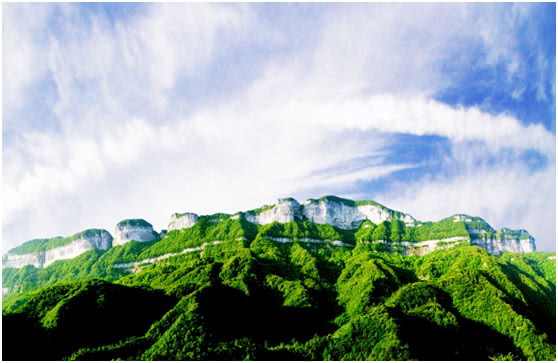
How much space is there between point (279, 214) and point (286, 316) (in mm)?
76061

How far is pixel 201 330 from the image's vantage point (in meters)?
53.7

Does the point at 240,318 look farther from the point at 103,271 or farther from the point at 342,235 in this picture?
the point at 103,271

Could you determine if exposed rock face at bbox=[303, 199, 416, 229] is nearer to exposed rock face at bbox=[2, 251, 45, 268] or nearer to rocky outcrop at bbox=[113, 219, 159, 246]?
rocky outcrop at bbox=[113, 219, 159, 246]

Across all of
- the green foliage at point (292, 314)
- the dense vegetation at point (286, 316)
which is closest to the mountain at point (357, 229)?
the green foliage at point (292, 314)

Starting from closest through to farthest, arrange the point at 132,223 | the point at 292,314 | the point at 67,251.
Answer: the point at 292,314
the point at 132,223
the point at 67,251

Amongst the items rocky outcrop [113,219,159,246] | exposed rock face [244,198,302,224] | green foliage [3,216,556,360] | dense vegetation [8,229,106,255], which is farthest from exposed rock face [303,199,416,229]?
dense vegetation [8,229,106,255]

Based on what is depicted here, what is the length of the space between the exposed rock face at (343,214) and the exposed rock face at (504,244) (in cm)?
2640

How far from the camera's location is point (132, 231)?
507 ft

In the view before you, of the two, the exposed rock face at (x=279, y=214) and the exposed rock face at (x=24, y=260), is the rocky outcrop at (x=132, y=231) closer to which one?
the exposed rock face at (x=279, y=214)

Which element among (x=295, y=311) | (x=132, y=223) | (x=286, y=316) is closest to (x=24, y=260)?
(x=132, y=223)

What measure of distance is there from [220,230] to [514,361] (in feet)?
331

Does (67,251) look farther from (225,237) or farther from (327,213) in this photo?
(327,213)

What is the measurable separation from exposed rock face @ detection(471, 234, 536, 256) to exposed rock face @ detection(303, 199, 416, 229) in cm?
2640

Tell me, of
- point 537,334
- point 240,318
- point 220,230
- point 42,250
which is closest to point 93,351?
point 240,318
